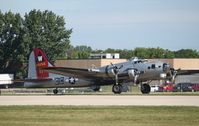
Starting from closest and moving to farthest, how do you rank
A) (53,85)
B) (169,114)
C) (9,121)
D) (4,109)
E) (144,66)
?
(9,121)
(169,114)
(4,109)
(144,66)
(53,85)

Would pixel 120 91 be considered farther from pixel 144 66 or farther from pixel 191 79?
pixel 191 79

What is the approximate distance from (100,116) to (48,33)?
107 meters

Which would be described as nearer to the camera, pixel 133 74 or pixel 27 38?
pixel 133 74

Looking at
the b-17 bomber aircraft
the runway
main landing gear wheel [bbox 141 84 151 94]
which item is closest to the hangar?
the b-17 bomber aircraft

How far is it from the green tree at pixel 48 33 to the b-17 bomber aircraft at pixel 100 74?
198 feet

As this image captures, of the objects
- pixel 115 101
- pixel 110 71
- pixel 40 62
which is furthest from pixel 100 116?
pixel 40 62

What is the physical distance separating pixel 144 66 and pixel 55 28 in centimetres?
7871

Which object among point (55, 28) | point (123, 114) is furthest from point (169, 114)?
point (55, 28)

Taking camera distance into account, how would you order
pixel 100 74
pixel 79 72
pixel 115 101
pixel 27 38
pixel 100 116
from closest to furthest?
pixel 100 116, pixel 115 101, pixel 100 74, pixel 79 72, pixel 27 38

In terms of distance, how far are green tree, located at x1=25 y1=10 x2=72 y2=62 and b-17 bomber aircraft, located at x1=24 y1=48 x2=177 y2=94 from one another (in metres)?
60.4

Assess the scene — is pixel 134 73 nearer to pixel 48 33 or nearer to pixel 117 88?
pixel 117 88

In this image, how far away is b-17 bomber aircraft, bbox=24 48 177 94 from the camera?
6128 centimetres

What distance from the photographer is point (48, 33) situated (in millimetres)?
136375

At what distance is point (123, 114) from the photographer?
31266mm
